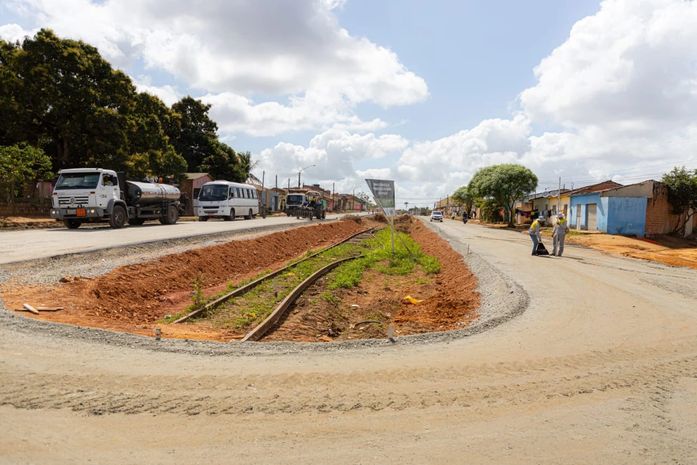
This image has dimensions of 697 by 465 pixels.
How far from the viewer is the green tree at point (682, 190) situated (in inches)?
1342

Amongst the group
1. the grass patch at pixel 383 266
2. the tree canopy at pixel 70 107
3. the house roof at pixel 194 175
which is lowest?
the grass patch at pixel 383 266

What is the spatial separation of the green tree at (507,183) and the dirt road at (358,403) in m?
41.2

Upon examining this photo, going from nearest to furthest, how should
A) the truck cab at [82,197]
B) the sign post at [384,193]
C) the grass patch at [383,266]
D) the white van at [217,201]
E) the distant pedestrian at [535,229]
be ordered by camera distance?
the grass patch at [383,266]
the distant pedestrian at [535,229]
the sign post at [384,193]
the truck cab at [82,197]
the white van at [217,201]

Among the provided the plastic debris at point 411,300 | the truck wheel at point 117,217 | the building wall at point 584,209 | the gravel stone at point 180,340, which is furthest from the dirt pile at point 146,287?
the building wall at point 584,209

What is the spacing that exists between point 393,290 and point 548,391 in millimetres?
9295

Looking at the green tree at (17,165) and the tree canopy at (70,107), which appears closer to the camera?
the green tree at (17,165)

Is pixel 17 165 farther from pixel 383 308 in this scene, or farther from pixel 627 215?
pixel 627 215

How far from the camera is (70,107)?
93.0 feet

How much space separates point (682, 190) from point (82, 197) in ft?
123

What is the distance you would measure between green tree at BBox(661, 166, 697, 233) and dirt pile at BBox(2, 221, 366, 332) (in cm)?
3037

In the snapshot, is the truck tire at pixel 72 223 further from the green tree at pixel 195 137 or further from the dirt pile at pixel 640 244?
the green tree at pixel 195 137

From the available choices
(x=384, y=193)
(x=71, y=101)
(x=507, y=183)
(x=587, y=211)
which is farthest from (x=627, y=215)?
(x=71, y=101)

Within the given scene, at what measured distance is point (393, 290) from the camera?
13656mm

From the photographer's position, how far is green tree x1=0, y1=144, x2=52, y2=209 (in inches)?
918
